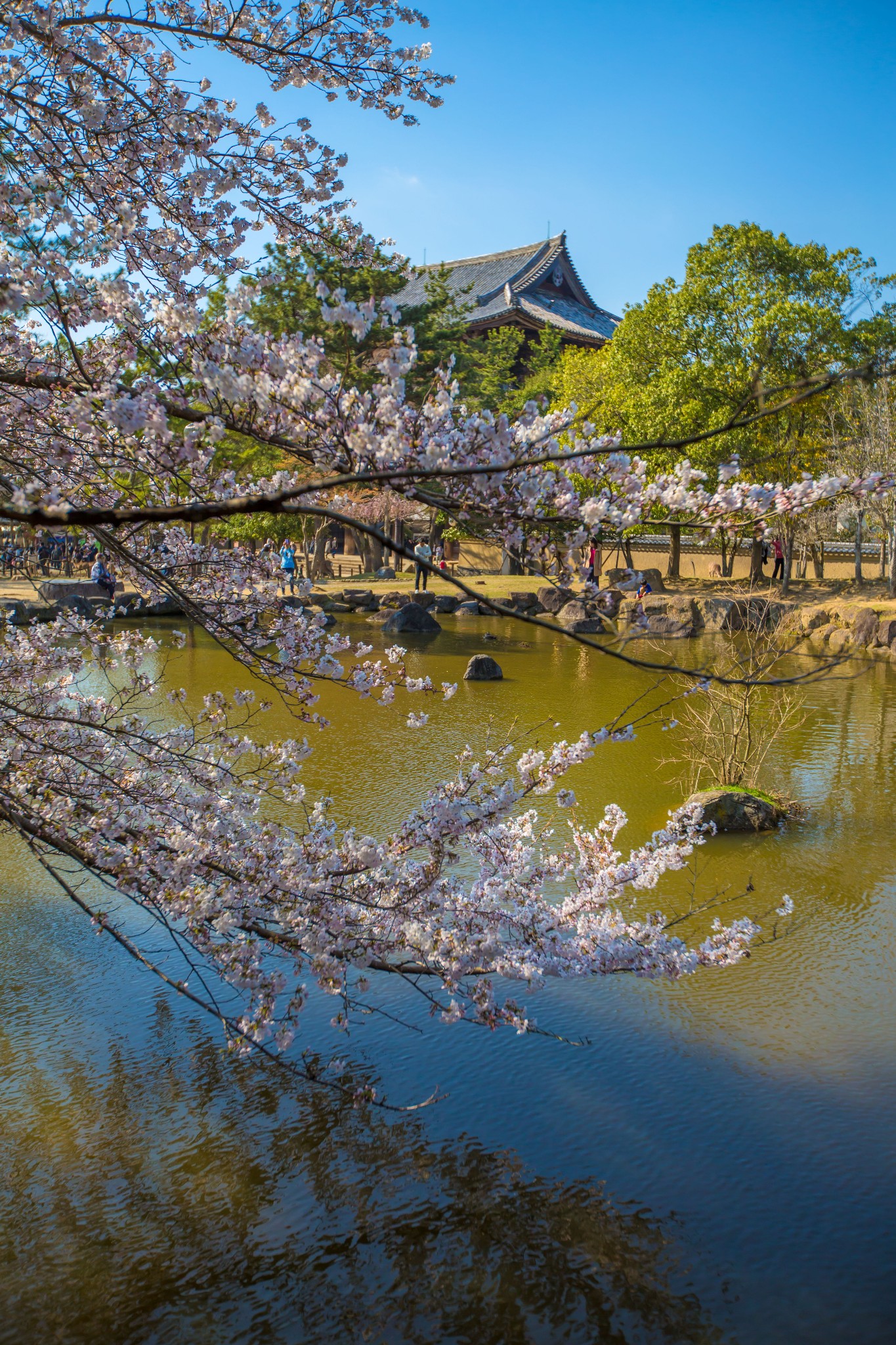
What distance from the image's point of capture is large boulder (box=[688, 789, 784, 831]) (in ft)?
25.2

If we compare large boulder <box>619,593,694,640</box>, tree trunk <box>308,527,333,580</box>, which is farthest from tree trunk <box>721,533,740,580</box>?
tree trunk <box>308,527,333,580</box>

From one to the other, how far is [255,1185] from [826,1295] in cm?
215

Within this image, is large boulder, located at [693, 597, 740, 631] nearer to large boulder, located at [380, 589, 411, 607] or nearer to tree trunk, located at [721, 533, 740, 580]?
tree trunk, located at [721, 533, 740, 580]

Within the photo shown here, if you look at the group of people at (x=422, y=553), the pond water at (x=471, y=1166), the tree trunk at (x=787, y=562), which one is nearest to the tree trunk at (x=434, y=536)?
the group of people at (x=422, y=553)

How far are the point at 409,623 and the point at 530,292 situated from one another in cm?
2005

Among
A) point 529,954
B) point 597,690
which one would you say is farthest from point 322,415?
point 597,690

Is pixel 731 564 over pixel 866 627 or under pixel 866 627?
over

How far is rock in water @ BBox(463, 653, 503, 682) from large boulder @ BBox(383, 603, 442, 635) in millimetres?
5479

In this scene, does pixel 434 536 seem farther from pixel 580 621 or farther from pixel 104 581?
pixel 104 581

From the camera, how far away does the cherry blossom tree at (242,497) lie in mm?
2701

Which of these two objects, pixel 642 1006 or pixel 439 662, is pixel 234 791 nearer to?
pixel 642 1006

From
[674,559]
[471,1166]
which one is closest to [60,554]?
[674,559]

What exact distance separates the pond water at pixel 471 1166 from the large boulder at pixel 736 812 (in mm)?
1450

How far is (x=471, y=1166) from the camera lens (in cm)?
396
